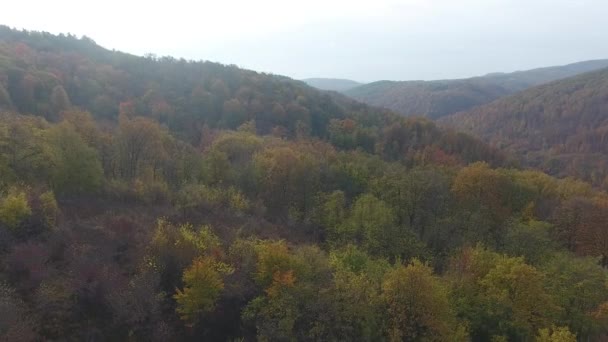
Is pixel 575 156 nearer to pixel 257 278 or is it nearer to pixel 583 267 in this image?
pixel 583 267

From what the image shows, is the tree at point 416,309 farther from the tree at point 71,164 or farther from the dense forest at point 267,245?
the tree at point 71,164

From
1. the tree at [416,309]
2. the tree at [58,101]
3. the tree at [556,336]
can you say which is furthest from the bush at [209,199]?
the tree at [58,101]

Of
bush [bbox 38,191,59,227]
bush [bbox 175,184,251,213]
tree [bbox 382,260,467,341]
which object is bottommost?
tree [bbox 382,260,467,341]

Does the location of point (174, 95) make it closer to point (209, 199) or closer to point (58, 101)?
point (58, 101)

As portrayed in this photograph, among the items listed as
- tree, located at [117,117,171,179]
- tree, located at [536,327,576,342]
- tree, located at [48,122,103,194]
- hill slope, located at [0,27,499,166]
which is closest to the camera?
tree, located at [536,327,576,342]

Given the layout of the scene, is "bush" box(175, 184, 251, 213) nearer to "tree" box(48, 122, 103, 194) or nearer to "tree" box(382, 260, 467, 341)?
"tree" box(48, 122, 103, 194)

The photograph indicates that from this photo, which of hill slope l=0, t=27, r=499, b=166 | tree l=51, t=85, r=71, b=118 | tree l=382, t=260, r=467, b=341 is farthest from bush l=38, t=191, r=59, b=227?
tree l=51, t=85, r=71, b=118

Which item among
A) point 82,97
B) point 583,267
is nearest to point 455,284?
point 583,267

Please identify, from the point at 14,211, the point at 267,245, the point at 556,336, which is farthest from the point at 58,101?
the point at 556,336
